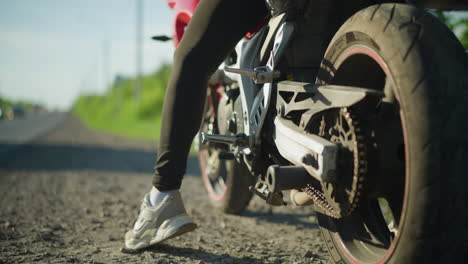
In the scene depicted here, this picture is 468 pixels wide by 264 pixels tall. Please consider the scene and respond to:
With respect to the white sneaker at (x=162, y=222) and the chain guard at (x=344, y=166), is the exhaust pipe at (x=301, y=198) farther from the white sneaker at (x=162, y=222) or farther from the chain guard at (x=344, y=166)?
the white sneaker at (x=162, y=222)

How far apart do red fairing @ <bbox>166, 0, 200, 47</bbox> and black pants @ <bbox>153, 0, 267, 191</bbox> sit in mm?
518

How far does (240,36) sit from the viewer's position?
6.25 ft

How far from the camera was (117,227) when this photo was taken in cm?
259

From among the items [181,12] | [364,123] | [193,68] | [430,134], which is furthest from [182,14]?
[430,134]

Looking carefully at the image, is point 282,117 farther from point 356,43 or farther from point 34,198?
point 34,198

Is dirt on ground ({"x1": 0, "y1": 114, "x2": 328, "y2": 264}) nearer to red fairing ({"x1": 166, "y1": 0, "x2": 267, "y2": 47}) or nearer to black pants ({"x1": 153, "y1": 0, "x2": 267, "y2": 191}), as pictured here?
black pants ({"x1": 153, "y1": 0, "x2": 267, "y2": 191})

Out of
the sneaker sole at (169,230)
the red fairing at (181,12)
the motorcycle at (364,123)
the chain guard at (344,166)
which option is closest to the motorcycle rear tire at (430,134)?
the motorcycle at (364,123)

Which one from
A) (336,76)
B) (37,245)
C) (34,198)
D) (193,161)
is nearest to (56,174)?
(34,198)

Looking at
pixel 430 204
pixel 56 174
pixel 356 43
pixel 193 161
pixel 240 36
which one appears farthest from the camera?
pixel 193 161

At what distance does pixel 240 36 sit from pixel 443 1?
37.7 inches

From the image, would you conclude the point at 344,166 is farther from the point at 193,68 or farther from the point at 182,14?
the point at 182,14

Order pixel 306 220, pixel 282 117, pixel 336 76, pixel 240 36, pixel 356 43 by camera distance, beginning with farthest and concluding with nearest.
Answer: pixel 306 220 → pixel 240 36 → pixel 282 117 → pixel 336 76 → pixel 356 43

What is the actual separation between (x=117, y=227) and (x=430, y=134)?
1.97 m

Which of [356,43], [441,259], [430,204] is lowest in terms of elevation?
[441,259]
